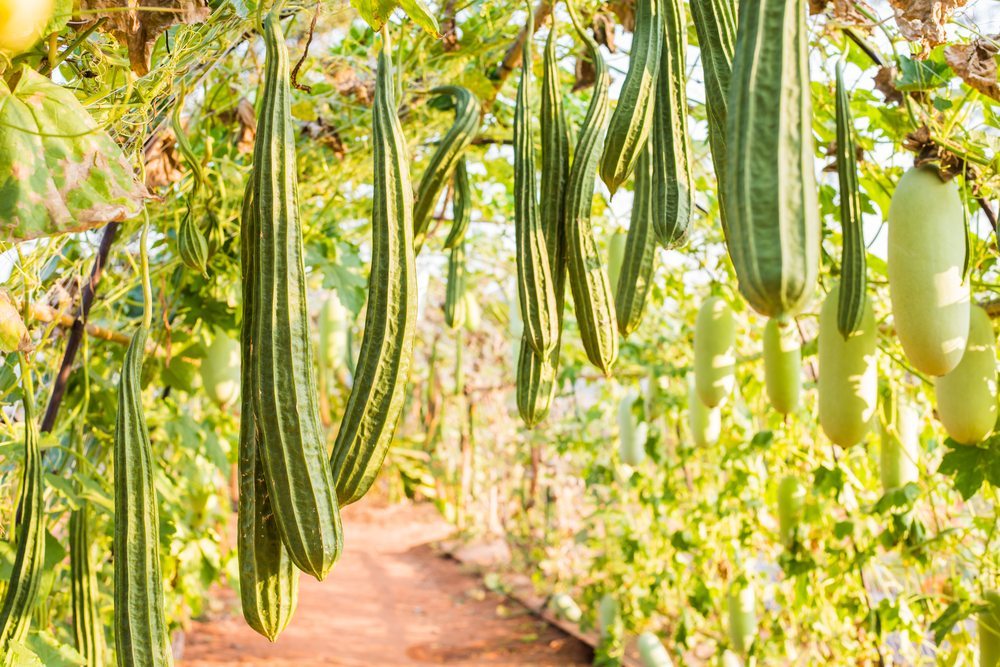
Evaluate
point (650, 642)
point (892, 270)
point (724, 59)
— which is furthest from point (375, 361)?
point (650, 642)

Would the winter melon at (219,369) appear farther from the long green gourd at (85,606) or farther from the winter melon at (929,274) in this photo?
the winter melon at (929,274)

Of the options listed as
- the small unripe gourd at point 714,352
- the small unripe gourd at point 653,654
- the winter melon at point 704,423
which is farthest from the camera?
the small unripe gourd at point 653,654

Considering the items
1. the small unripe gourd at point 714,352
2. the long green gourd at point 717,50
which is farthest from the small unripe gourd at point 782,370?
the long green gourd at point 717,50

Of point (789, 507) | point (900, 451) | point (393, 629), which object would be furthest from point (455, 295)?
point (393, 629)

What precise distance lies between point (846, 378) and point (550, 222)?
818mm

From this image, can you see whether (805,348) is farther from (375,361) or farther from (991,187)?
(375,361)

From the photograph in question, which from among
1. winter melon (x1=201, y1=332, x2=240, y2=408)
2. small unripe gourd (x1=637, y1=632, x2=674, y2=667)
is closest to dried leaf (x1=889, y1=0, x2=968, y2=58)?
winter melon (x1=201, y1=332, x2=240, y2=408)

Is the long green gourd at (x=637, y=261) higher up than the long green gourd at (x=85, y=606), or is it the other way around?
the long green gourd at (x=637, y=261)

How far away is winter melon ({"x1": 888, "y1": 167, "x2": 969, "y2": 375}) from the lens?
125cm

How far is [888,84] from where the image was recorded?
4.90 ft

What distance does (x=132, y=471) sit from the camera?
0.81 metres

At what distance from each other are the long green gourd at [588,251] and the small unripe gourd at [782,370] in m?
1.12

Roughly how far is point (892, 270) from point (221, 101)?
1.43 meters

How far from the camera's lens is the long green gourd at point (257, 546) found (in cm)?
75
